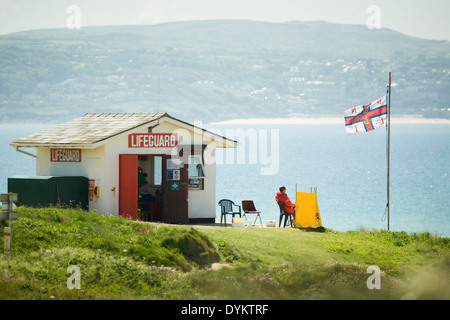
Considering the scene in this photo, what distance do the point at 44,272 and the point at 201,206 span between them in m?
10.1

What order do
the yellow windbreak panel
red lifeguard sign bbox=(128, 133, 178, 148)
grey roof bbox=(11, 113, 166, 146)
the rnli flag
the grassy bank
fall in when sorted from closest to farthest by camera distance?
1. the grassy bank
2. grey roof bbox=(11, 113, 166, 146)
3. the yellow windbreak panel
4. red lifeguard sign bbox=(128, 133, 178, 148)
5. the rnli flag

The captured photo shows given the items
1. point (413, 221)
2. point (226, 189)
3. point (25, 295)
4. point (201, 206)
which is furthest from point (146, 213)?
point (226, 189)

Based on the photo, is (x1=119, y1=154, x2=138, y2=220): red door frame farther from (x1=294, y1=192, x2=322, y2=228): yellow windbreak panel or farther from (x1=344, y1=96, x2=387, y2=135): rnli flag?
(x1=344, y1=96, x2=387, y2=135): rnli flag

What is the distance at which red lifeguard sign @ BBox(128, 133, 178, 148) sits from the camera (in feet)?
72.4

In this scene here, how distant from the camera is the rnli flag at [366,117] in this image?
80.7ft

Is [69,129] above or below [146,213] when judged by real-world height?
above

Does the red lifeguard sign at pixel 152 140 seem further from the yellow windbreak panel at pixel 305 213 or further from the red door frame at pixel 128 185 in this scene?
the yellow windbreak panel at pixel 305 213

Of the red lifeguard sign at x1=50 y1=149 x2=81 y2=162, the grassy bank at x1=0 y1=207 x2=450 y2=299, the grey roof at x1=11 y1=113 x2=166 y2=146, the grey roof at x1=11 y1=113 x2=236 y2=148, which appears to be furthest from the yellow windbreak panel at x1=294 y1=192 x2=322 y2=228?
the red lifeguard sign at x1=50 y1=149 x2=81 y2=162

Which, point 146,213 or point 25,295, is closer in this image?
point 25,295

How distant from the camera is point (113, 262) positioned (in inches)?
559

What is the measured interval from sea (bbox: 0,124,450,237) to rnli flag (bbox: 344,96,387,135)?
131 inches

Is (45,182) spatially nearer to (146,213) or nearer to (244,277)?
(146,213)

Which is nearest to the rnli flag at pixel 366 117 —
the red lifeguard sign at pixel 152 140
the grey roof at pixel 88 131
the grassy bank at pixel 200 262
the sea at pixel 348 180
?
the sea at pixel 348 180

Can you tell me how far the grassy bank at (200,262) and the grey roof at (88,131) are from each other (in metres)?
3.15
